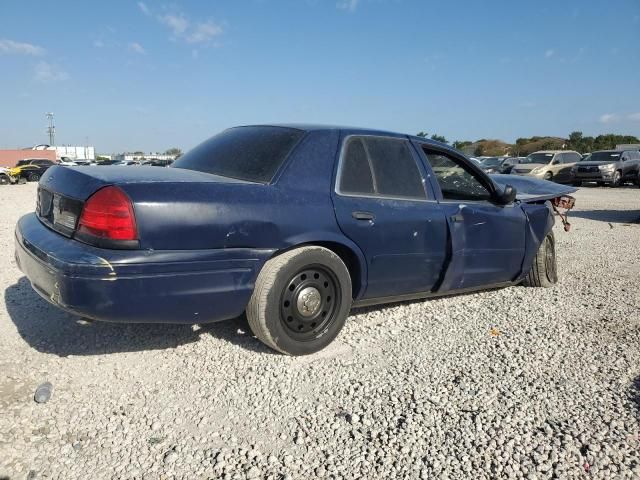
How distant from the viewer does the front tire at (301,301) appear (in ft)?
9.54

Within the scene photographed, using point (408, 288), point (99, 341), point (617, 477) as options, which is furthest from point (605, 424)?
point (99, 341)

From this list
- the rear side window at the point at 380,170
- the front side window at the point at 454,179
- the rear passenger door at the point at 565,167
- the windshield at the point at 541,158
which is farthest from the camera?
the windshield at the point at 541,158

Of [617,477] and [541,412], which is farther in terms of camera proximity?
[541,412]

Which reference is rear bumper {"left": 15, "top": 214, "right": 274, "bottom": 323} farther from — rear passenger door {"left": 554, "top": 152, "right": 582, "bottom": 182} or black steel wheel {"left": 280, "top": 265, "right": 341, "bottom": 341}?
rear passenger door {"left": 554, "top": 152, "right": 582, "bottom": 182}

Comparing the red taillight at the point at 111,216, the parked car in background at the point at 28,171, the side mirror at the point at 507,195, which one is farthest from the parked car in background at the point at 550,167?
the parked car in background at the point at 28,171

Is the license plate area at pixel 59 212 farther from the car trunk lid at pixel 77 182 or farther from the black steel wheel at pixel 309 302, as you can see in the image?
the black steel wheel at pixel 309 302

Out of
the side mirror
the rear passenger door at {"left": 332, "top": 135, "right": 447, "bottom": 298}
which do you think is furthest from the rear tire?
the rear passenger door at {"left": 332, "top": 135, "right": 447, "bottom": 298}

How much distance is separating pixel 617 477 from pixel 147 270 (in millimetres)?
2314

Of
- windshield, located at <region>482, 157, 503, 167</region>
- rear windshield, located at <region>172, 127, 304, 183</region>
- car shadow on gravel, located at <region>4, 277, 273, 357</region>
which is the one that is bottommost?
car shadow on gravel, located at <region>4, 277, 273, 357</region>

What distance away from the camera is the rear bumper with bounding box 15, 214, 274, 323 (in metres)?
2.46

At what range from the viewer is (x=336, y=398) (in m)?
2.64

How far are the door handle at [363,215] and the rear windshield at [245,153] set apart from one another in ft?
1.93

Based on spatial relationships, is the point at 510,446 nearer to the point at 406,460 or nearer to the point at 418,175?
the point at 406,460

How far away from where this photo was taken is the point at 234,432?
231 centimetres
